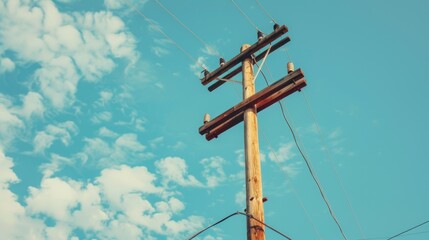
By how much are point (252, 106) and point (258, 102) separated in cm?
13

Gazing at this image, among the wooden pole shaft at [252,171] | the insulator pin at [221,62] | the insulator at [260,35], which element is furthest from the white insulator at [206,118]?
the insulator at [260,35]

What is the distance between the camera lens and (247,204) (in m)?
5.25

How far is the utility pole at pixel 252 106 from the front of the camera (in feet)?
17.0

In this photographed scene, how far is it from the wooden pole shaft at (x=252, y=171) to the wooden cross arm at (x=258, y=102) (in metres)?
0.14

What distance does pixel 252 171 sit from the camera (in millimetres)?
5531

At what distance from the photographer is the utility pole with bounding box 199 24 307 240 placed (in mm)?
5188

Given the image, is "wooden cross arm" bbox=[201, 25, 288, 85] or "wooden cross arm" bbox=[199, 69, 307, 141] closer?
"wooden cross arm" bbox=[199, 69, 307, 141]

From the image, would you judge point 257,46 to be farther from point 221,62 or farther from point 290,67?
point 290,67

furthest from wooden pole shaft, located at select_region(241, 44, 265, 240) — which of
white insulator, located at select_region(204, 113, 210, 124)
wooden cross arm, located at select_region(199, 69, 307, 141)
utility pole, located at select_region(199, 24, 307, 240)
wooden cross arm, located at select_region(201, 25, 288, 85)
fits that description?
wooden cross arm, located at select_region(201, 25, 288, 85)

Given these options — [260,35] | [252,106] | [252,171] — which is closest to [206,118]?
[252,106]

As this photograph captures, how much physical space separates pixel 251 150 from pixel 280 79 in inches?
58.6

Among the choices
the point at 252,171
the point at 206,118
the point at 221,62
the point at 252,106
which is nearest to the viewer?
the point at 252,171

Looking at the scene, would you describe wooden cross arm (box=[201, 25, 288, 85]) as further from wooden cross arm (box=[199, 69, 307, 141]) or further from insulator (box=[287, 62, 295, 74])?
wooden cross arm (box=[199, 69, 307, 141])

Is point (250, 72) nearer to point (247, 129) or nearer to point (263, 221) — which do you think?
point (247, 129)
